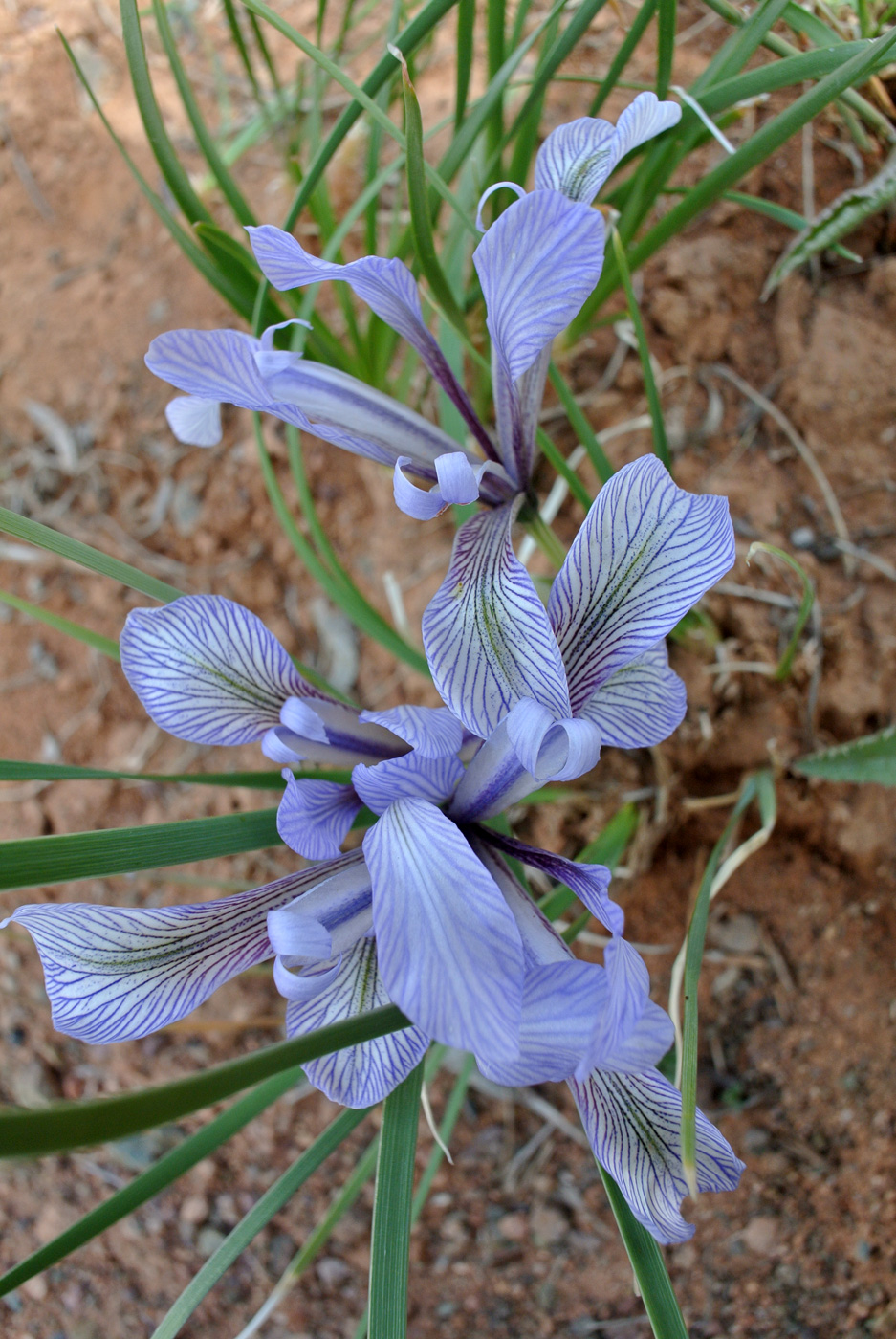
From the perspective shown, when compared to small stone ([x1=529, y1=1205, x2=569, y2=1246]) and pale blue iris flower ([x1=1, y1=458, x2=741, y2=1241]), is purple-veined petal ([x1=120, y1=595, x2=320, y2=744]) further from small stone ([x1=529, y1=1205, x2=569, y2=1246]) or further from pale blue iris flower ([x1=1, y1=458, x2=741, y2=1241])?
small stone ([x1=529, y1=1205, x2=569, y2=1246])

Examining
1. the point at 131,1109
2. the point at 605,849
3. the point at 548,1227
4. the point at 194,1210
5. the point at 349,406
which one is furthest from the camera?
the point at 194,1210

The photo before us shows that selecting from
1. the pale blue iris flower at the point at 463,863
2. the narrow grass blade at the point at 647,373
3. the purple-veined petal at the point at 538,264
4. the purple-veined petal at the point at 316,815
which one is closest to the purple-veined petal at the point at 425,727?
the pale blue iris flower at the point at 463,863

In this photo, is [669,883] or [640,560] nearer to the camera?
[640,560]

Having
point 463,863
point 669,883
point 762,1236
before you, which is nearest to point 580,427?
point 463,863

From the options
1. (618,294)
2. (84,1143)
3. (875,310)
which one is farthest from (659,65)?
(84,1143)

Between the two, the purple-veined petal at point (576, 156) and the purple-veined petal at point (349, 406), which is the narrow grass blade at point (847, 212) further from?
the purple-veined petal at point (349, 406)

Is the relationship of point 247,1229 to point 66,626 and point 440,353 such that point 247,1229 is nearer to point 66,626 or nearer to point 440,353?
point 66,626
